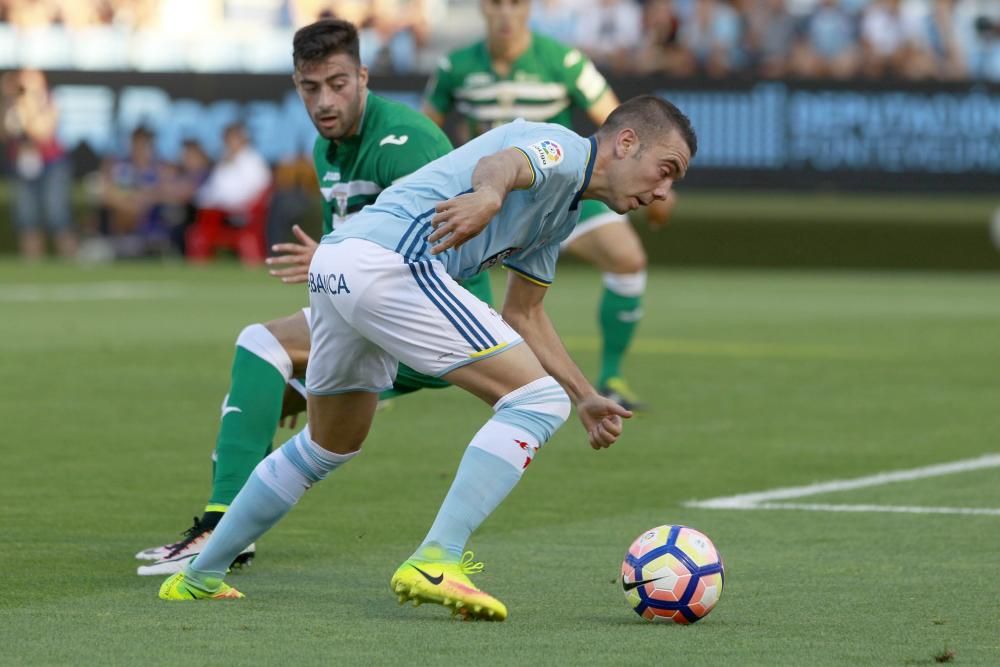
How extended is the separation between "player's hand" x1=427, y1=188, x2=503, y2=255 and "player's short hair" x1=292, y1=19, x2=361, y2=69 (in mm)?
1720

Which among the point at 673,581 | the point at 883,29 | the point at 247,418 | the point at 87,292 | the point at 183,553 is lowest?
the point at 87,292

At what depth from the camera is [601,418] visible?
628 centimetres

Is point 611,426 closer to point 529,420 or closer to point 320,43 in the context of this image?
point 529,420

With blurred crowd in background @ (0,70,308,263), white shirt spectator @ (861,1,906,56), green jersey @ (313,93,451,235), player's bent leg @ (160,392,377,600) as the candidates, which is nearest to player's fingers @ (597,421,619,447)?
player's bent leg @ (160,392,377,600)

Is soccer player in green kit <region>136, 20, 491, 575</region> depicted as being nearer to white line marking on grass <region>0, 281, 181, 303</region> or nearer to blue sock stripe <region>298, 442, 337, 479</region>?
blue sock stripe <region>298, 442, 337, 479</region>

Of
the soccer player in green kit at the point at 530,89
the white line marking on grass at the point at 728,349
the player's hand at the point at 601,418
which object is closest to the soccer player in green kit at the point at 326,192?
the player's hand at the point at 601,418

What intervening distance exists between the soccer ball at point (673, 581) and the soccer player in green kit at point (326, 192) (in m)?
1.16

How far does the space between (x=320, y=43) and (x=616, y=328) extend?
5.51 m

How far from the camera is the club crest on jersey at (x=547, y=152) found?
5891mm

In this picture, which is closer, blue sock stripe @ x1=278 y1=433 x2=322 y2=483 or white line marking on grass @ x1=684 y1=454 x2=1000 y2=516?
blue sock stripe @ x1=278 y1=433 x2=322 y2=483

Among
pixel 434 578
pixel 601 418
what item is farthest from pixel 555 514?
pixel 434 578

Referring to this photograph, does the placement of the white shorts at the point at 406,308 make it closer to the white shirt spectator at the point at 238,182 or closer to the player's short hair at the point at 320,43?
the player's short hair at the point at 320,43

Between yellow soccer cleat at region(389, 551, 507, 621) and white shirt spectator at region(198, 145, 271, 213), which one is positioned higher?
yellow soccer cleat at region(389, 551, 507, 621)

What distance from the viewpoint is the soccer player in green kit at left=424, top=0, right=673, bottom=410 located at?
12203 millimetres
